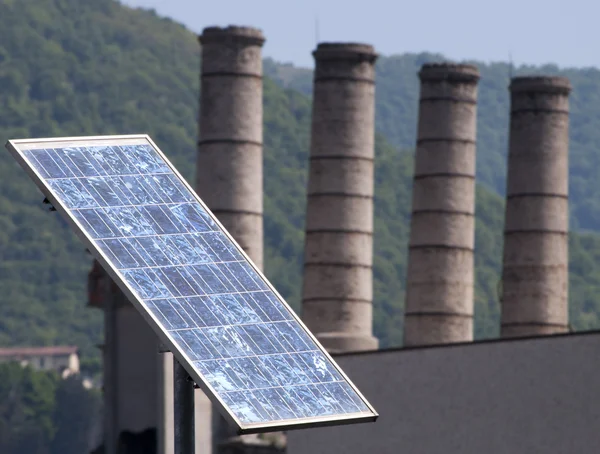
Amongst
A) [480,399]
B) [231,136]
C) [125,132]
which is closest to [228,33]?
[231,136]

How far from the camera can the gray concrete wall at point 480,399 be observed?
68.3 ft

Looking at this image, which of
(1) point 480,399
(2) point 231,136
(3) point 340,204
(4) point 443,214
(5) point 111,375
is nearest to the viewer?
(1) point 480,399

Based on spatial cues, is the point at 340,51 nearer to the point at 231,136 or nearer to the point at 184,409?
the point at 231,136

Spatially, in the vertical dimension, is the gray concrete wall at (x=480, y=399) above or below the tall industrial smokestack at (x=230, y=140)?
below

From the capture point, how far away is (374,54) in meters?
36.0

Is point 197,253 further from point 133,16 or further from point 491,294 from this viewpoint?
point 133,16

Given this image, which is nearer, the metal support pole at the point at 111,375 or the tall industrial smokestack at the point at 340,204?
the metal support pole at the point at 111,375

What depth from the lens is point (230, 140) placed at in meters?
33.1

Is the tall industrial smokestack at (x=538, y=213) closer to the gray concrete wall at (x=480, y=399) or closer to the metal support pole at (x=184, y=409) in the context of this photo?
the gray concrete wall at (x=480, y=399)

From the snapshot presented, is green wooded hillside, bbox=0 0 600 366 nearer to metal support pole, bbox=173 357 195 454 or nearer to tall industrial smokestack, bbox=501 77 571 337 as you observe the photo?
tall industrial smokestack, bbox=501 77 571 337

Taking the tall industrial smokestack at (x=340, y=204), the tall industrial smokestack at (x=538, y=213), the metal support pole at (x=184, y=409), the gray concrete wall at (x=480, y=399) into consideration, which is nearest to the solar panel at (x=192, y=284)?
the metal support pole at (x=184, y=409)

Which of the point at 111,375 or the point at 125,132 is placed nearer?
the point at 111,375

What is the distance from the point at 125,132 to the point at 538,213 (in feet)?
423

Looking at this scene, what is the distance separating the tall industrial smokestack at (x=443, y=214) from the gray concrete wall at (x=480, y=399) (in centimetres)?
1210
